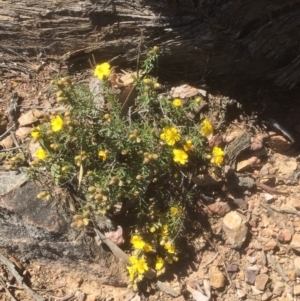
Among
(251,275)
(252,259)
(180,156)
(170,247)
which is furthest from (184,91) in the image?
(251,275)

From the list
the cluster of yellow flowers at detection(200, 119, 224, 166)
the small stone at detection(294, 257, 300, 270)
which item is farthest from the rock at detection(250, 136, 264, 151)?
the small stone at detection(294, 257, 300, 270)

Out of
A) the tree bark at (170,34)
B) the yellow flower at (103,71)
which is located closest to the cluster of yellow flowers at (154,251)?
the yellow flower at (103,71)

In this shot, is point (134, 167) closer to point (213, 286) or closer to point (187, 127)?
point (187, 127)

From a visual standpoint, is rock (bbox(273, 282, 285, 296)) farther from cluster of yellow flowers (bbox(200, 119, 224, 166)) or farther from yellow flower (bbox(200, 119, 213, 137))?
yellow flower (bbox(200, 119, 213, 137))

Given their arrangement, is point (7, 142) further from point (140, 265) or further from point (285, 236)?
point (285, 236)

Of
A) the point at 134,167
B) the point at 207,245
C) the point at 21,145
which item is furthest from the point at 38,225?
the point at 207,245

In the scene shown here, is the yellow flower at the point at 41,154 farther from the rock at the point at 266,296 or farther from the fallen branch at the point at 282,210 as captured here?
the rock at the point at 266,296
